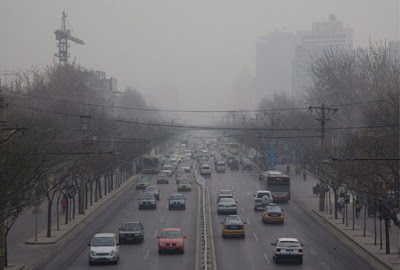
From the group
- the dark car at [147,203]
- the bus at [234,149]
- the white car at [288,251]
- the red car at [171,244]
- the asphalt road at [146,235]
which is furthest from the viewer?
the bus at [234,149]

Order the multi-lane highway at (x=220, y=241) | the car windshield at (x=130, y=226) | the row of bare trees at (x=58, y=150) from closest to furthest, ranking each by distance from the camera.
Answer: the row of bare trees at (x=58, y=150)
the multi-lane highway at (x=220, y=241)
the car windshield at (x=130, y=226)

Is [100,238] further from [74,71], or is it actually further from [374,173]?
[74,71]

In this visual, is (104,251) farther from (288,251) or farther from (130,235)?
(288,251)

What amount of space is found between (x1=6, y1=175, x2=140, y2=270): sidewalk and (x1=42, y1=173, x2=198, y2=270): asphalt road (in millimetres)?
625

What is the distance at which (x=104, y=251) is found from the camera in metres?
37.6

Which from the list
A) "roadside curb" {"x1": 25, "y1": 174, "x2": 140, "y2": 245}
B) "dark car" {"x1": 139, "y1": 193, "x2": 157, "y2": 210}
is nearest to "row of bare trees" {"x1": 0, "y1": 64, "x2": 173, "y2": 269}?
"roadside curb" {"x1": 25, "y1": 174, "x2": 140, "y2": 245}

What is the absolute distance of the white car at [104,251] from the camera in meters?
37.4

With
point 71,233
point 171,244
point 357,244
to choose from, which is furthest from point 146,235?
point 357,244

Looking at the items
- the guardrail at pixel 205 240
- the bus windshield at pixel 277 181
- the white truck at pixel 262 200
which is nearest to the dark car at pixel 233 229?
the guardrail at pixel 205 240

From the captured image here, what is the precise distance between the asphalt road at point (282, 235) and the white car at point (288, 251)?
39 centimetres

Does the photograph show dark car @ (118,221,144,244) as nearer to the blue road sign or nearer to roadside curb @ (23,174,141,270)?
roadside curb @ (23,174,141,270)

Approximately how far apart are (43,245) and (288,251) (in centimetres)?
1529

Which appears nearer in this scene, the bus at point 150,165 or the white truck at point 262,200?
the white truck at point 262,200

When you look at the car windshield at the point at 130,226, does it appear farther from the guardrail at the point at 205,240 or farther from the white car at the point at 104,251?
the white car at the point at 104,251
